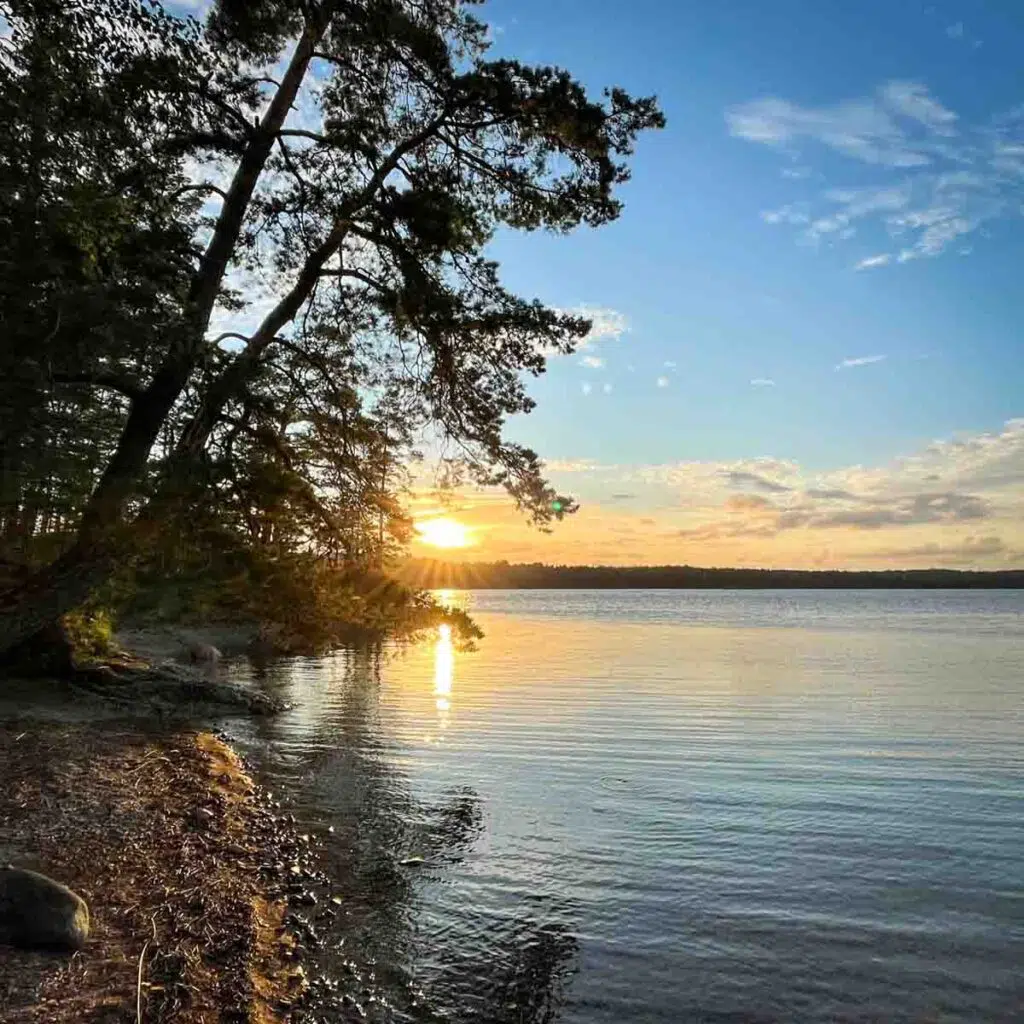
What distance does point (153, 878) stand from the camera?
8.48 m

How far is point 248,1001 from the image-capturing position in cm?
637

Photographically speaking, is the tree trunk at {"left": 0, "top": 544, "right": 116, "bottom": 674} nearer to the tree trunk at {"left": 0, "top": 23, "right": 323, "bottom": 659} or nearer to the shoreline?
the tree trunk at {"left": 0, "top": 23, "right": 323, "bottom": 659}

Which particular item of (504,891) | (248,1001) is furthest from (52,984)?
(504,891)

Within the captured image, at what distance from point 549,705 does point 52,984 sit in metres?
20.8

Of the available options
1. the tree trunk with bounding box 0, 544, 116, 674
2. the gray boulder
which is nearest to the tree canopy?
the tree trunk with bounding box 0, 544, 116, 674

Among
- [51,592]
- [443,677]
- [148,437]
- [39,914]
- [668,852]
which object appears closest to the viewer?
[39,914]

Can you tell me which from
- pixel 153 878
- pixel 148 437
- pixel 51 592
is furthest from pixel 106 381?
pixel 153 878

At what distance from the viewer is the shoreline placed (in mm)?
6043

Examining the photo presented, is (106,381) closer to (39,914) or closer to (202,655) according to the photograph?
(39,914)

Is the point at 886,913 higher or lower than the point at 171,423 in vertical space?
lower

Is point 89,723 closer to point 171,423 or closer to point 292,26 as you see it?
point 171,423

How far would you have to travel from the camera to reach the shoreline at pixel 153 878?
19.8 ft

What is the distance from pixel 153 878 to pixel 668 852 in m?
6.93

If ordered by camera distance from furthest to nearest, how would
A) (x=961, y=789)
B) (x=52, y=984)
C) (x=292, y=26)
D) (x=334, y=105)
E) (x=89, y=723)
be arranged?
(x=89, y=723), (x=961, y=789), (x=334, y=105), (x=292, y=26), (x=52, y=984)
